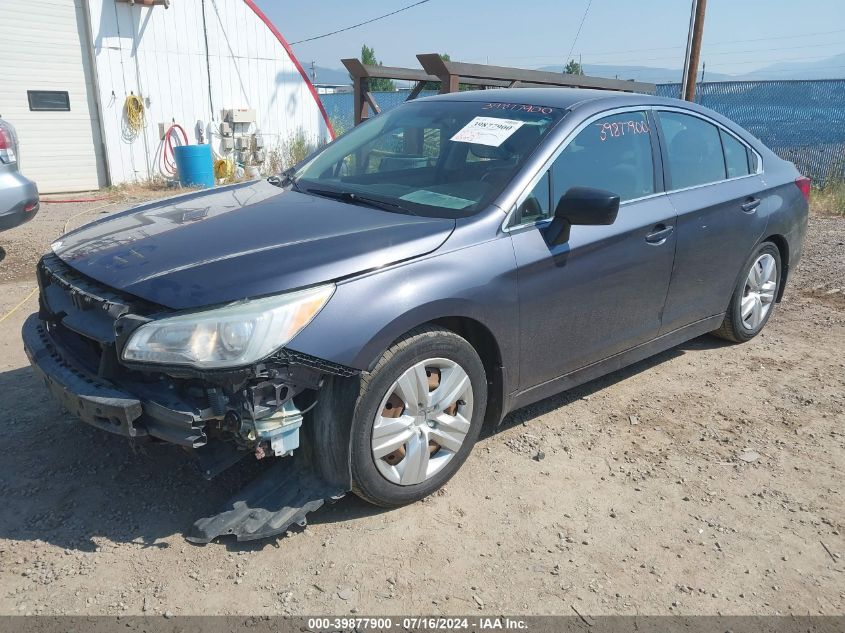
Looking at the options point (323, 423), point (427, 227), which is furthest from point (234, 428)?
point (427, 227)

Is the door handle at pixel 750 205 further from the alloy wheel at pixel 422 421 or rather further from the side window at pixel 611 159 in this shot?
the alloy wheel at pixel 422 421

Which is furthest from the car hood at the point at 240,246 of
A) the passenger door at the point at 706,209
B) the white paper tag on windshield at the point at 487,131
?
the passenger door at the point at 706,209

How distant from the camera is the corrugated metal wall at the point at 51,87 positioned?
37.5 feet

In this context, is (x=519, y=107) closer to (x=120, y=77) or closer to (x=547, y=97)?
(x=547, y=97)

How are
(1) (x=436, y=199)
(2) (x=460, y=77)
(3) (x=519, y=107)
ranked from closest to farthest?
1. (1) (x=436, y=199)
2. (3) (x=519, y=107)
3. (2) (x=460, y=77)

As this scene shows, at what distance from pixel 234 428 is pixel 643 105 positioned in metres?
2.95

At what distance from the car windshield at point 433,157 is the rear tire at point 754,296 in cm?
209

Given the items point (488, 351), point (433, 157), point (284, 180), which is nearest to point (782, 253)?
point (433, 157)

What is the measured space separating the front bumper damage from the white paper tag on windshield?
5.16ft

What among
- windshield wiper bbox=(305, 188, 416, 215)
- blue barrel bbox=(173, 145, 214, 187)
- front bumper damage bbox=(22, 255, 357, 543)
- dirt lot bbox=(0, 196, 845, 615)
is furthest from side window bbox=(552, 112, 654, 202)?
blue barrel bbox=(173, 145, 214, 187)

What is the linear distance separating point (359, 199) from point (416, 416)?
3.87 ft

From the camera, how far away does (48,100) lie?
1193 centimetres

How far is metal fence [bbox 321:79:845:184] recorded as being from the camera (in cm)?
1295

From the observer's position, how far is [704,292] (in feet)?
14.3
